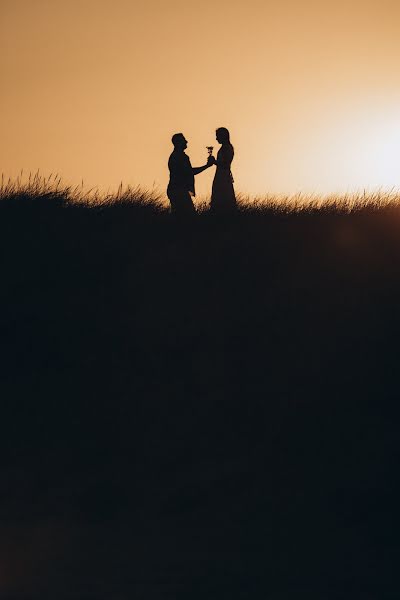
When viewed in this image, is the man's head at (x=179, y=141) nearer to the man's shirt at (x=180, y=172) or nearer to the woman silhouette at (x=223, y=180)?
the man's shirt at (x=180, y=172)

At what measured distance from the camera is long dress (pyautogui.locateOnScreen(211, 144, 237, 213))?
575 inches

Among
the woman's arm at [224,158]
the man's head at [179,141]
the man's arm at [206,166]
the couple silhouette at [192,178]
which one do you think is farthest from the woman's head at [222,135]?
Answer: the man's head at [179,141]

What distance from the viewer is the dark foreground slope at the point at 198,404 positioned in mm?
6527

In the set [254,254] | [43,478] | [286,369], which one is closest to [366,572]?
[43,478]

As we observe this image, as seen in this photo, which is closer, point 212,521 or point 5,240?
point 212,521

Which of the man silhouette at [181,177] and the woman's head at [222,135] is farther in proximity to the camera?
the woman's head at [222,135]

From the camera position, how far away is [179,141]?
15.7m

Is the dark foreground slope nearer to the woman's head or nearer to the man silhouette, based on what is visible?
the man silhouette

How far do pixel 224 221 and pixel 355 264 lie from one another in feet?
7.07

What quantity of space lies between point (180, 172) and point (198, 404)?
6503 millimetres

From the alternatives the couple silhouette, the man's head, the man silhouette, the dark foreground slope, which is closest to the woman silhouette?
the couple silhouette

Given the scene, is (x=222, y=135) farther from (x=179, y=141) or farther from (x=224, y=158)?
(x=179, y=141)

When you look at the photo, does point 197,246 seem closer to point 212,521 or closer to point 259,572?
point 212,521

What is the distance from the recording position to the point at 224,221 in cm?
1374
